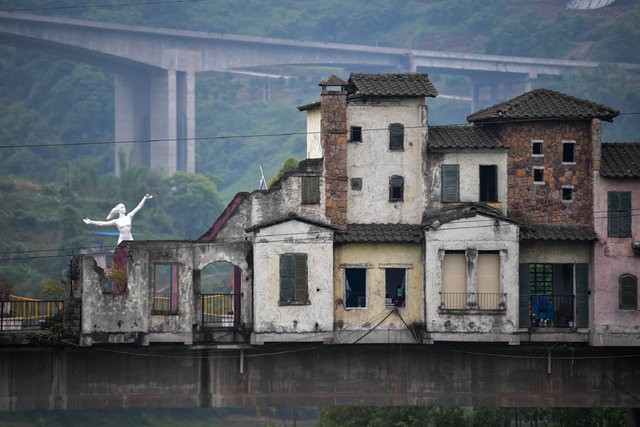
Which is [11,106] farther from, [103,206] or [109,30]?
[103,206]

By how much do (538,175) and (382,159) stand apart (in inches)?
257

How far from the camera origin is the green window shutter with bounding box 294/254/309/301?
2251 inches

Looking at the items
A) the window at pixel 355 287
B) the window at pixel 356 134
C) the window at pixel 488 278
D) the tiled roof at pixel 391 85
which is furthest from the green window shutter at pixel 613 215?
the window at pixel 356 134

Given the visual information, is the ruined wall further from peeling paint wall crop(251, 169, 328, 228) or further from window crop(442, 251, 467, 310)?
peeling paint wall crop(251, 169, 328, 228)

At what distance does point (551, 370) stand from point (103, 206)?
251ft

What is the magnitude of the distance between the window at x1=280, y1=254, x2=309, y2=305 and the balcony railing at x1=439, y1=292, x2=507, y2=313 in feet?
18.1

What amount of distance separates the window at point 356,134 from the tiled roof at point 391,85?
4.75 ft

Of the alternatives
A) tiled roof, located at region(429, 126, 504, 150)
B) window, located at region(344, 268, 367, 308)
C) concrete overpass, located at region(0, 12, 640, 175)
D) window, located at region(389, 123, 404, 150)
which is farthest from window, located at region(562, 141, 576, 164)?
concrete overpass, located at region(0, 12, 640, 175)

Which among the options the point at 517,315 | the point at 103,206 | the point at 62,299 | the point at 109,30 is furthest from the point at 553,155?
the point at 109,30

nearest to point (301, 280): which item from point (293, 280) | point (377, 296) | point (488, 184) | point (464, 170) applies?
point (293, 280)

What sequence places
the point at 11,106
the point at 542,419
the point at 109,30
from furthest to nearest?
1. the point at 11,106
2. the point at 109,30
3. the point at 542,419

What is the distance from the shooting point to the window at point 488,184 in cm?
5972

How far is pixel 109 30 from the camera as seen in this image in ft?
464

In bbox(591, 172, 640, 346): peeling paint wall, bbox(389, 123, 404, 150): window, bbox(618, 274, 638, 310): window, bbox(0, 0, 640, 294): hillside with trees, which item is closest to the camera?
bbox(591, 172, 640, 346): peeling paint wall
